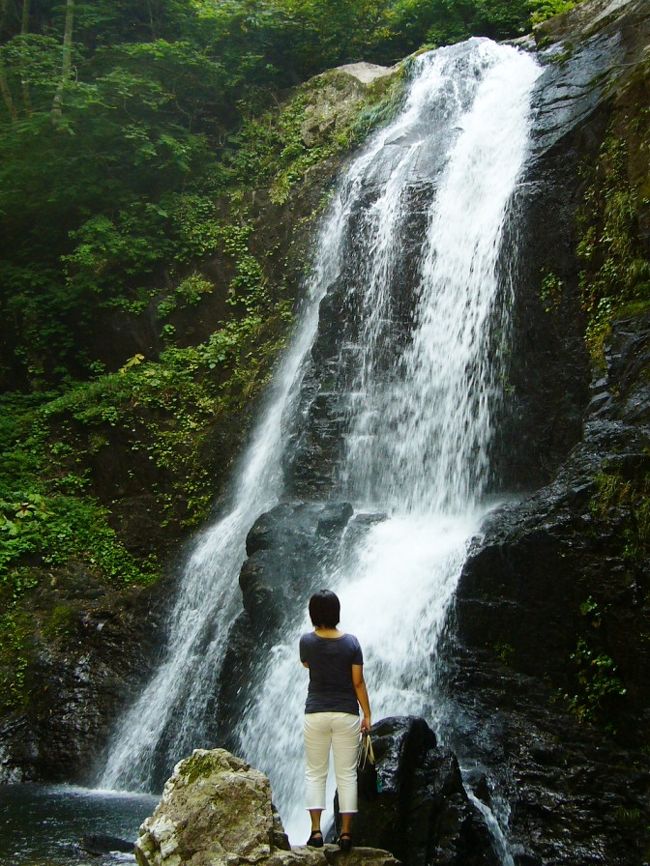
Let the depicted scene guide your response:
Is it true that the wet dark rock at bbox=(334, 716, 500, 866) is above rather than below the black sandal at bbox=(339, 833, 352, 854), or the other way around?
below

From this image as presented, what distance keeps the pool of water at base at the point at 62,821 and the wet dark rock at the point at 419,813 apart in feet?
6.97

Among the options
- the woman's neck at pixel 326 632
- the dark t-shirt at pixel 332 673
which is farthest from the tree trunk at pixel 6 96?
the dark t-shirt at pixel 332 673

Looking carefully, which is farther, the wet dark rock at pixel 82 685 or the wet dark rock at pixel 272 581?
the wet dark rock at pixel 82 685

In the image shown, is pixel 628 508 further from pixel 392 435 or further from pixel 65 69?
pixel 65 69

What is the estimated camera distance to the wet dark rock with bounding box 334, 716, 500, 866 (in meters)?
4.57

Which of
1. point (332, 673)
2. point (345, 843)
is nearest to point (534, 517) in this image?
point (332, 673)

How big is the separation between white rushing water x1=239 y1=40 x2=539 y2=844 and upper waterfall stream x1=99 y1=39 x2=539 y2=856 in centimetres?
2

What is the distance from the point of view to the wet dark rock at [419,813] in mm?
4570

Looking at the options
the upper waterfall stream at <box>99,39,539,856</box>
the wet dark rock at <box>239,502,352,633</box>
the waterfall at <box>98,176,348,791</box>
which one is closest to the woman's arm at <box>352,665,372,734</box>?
the upper waterfall stream at <box>99,39,539,856</box>

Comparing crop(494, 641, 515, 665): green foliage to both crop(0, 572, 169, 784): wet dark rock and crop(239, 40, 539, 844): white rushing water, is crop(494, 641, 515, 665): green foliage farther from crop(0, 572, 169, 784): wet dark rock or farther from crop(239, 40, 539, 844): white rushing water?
crop(0, 572, 169, 784): wet dark rock

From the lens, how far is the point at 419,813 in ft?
15.5

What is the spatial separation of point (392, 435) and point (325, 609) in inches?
223

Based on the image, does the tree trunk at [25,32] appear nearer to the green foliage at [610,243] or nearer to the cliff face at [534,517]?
the cliff face at [534,517]

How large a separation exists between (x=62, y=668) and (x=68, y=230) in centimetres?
1048
